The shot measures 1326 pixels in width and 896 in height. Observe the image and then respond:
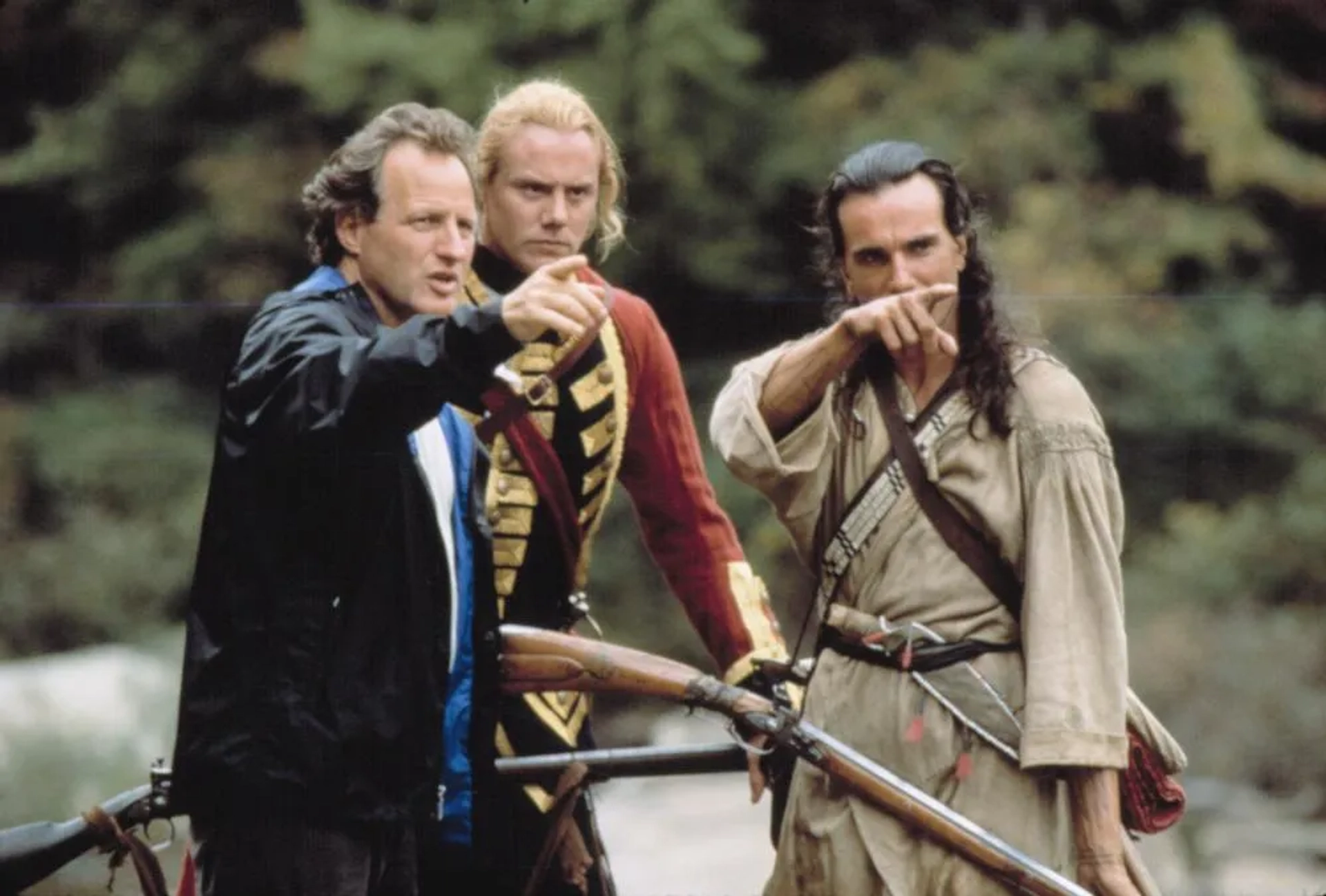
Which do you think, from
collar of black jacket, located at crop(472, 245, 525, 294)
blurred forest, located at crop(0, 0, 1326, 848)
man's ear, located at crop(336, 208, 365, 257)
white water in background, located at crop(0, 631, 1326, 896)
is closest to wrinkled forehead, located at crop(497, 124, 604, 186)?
collar of black jacket, located at crop(472, 245, 525, 294)

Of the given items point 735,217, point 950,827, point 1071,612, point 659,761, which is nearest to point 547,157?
point 659,761

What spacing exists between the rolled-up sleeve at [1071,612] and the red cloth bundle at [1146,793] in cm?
20

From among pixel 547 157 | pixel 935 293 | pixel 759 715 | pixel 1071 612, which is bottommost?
pixel 759 715

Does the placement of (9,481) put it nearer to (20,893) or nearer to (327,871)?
(20,893)

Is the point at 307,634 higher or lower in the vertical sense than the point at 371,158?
lower

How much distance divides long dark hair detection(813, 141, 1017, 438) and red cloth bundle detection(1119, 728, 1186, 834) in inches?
24.1

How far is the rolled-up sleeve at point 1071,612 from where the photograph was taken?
4.26m

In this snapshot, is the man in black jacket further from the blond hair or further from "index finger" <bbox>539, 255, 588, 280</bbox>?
the blond hair

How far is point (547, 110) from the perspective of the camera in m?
5.41

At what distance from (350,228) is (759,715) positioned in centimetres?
112

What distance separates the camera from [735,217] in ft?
44.0

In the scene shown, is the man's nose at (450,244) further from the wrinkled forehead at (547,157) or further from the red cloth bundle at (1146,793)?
the red cloth bundle at (1146,793)

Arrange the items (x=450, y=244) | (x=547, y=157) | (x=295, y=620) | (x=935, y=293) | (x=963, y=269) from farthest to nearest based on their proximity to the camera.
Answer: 1. (x=547, y=157)
2. (x=963, y=269)
3. (x=450, y=244)
4. (x=935, y=293)
5. (x=295, y=620)

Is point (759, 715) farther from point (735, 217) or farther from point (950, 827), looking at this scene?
point (735, 217)
